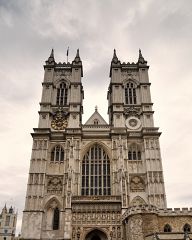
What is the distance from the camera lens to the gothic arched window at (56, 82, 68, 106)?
3778 centimetres

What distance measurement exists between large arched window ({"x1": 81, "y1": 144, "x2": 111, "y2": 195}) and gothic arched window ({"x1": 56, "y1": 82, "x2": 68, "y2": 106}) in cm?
810

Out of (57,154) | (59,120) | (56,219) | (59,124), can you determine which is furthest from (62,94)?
(56,219)

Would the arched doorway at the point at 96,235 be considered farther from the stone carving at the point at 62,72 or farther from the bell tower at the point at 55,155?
the stone carving at the point at 62,72

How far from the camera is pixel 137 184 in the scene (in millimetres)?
31219

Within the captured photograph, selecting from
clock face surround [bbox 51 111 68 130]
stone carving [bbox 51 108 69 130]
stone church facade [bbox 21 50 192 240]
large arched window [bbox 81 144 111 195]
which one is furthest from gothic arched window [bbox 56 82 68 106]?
large arched window [bbox 81 144 111 195]

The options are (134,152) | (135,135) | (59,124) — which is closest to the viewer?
(134,152)

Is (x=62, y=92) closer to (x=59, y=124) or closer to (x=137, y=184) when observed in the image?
(x=59, y=124)

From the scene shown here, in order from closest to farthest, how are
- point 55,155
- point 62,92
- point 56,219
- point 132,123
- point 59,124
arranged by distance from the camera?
point 56,219, point 55,155, point 59,124, point 132,123, point 62,92

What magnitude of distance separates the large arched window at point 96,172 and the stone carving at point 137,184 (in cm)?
268

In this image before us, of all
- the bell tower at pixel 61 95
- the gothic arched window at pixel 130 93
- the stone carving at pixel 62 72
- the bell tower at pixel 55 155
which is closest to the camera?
the bell tower at pixel 55 155

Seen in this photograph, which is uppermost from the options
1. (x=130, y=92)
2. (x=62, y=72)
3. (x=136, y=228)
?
(x=62, y=72)

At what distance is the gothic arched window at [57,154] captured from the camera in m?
33.1

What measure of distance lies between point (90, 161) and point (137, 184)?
6.08m

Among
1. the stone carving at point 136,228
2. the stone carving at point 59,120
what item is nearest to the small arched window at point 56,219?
the stone carving at point 136,228
